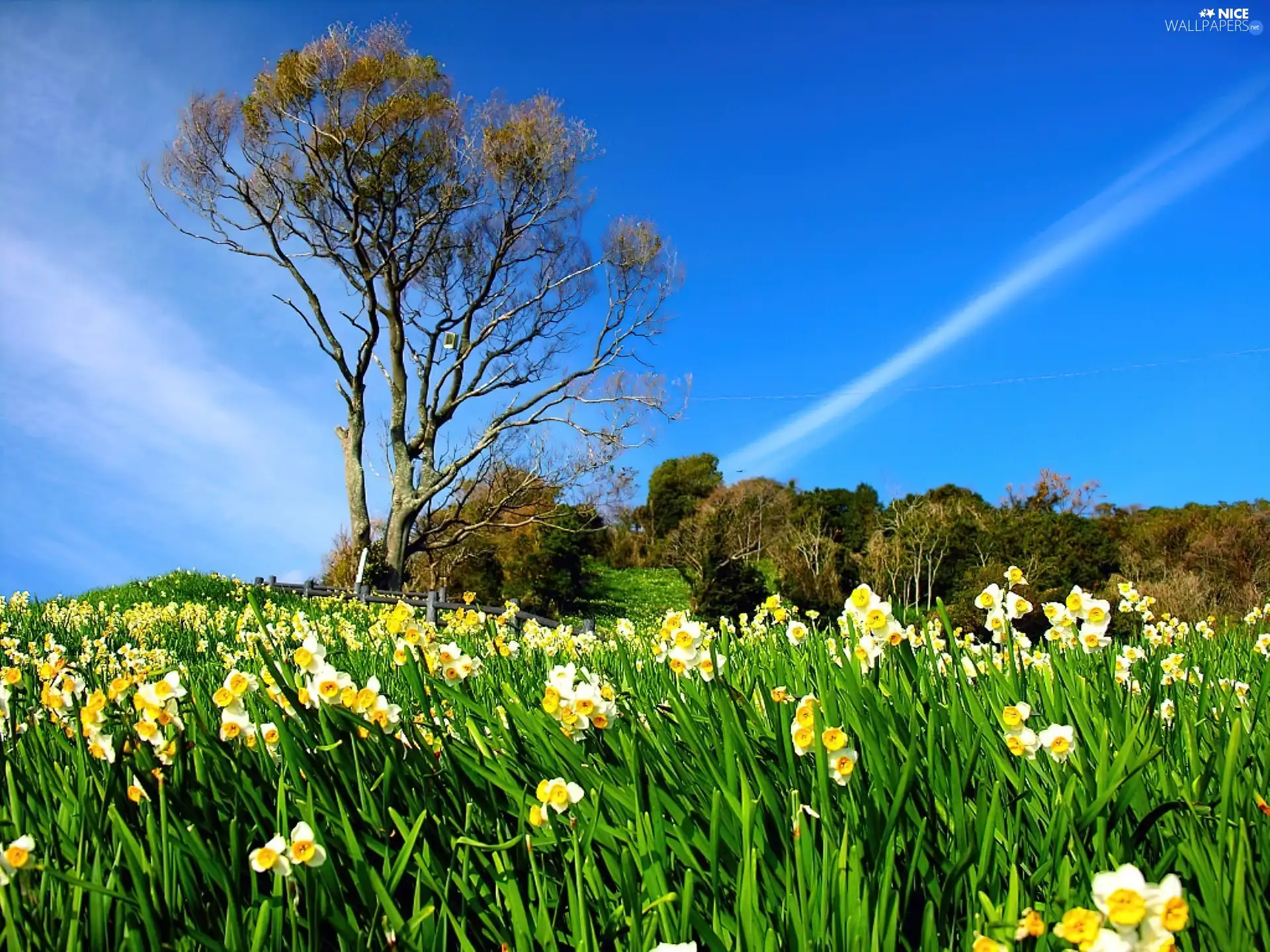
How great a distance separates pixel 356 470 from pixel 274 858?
22.0 m

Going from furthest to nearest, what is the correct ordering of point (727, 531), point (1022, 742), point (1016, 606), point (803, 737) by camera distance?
point (727, 531)
point (1016, 606)
point (1022, 742)
point (803, 737)

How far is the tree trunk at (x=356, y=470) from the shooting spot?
71.0 ft

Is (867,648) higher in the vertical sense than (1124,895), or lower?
higher

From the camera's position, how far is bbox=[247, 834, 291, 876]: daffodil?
131cm

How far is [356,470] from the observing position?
22.2 meters

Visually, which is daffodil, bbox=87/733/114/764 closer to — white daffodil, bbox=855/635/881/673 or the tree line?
white daffodil, bbox=855/635/881/673

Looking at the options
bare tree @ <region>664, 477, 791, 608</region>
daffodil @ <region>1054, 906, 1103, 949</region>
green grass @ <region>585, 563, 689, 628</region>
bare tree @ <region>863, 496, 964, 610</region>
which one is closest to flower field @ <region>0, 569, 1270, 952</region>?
daffodil @ <region>1054, 906, 1103, 949</region>

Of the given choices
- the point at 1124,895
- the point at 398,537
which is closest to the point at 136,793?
the point at 1124,895

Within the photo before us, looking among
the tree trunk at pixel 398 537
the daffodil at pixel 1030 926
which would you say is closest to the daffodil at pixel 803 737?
the daffodil at pixel 1030 926

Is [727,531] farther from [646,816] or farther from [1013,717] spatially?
[646,816]

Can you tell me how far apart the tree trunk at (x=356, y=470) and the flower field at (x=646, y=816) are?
1996 cm

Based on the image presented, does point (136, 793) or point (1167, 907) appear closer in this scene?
point (1167, 907)

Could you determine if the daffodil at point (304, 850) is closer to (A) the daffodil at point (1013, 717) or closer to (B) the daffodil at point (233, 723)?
(B) the daffodil at point (233, 723)

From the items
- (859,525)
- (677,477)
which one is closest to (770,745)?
(859,525)
